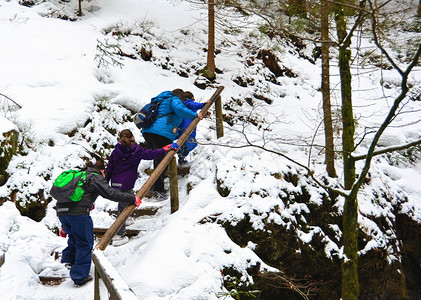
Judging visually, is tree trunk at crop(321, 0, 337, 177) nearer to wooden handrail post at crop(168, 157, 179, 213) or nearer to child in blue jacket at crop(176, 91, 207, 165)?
child in blue jacket at crop(176, 91, 207, 165)

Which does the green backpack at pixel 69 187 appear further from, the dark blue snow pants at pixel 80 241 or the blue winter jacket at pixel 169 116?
the blue winter jacket at pixel 169 116

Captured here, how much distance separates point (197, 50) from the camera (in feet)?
37.6

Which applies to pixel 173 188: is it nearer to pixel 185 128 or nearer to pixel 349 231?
pixel 185 128

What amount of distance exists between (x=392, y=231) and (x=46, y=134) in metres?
6.62

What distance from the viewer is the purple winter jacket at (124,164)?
4676mm

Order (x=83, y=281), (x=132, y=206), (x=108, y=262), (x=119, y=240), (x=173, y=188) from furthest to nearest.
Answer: (x=173, y=188)
(x=119, y=240)
(x=83, y=281)
(x=132, y=206)
(x=108, y=262)

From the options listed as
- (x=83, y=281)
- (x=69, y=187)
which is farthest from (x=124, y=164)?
(x=83, y=281)

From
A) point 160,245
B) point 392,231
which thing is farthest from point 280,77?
point 160,245

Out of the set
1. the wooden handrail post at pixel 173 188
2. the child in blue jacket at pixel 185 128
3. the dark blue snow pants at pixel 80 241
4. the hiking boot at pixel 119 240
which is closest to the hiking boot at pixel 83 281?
the dark blue snow pants at pixel 80 241

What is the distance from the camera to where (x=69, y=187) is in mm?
3775

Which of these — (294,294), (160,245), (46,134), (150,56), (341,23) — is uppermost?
(341,23)

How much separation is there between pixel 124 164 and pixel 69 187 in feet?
3.44

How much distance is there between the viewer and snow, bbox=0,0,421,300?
390 cm

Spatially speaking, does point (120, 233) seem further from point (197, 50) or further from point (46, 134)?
point (197, 50)
